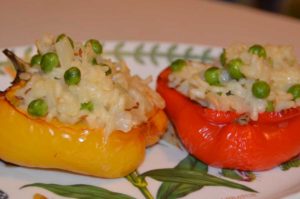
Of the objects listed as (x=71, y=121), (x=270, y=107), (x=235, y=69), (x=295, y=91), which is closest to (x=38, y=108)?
(x=71, y=121)

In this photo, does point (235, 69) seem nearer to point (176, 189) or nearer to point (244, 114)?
point (244, 114)

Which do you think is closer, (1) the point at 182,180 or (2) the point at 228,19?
(1) the point at 182,180

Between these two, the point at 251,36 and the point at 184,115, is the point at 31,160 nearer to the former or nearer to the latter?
the point at 184,115

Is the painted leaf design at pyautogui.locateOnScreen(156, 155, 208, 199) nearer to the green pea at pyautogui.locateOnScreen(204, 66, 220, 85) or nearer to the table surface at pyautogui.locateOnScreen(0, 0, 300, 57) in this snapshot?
the green pea at pyautogui.locateOnScreen(204, 66, 220, 85)

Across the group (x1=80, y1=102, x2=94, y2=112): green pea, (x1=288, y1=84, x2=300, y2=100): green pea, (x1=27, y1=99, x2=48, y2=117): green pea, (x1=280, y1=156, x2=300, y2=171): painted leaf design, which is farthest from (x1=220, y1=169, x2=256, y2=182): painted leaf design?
(x1=27, y1=99, x2=48, y2=117): green pea

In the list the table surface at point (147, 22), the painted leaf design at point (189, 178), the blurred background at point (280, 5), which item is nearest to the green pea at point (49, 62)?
the painted leaf design at point (189, 178)

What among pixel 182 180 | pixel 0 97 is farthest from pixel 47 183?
pixel 182 180
